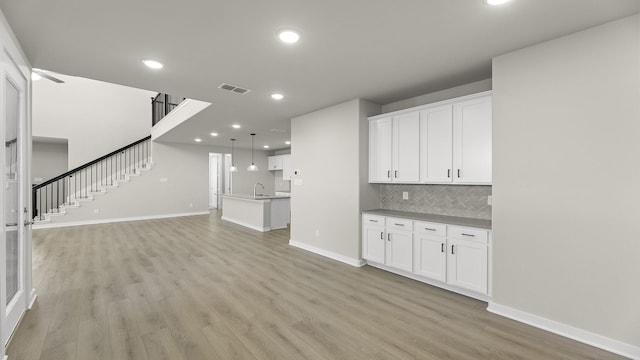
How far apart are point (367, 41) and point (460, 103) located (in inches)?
63.8

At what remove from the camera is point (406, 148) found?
13.3ft

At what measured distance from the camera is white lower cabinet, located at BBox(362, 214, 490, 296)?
10.3ft

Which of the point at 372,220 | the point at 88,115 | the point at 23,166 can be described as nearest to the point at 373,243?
the point at 372,220

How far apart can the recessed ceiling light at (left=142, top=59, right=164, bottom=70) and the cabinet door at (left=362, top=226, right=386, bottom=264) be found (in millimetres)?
3458

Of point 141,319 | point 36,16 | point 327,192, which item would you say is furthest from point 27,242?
point 327,192

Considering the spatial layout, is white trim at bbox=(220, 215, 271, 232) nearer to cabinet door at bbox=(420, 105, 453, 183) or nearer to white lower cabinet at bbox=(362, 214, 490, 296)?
white lower cabinet at bbox=(362, 214, 490, 296)

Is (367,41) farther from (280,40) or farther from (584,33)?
(584,33)

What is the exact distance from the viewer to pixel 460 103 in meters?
3.46

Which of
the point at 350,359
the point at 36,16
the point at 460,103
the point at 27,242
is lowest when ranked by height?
the point at 350,359

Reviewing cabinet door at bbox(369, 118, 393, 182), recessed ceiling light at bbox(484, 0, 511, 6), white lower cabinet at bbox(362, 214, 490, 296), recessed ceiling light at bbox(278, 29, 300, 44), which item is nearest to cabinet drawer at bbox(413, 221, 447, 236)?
white lower cabinet at bbox(362, 214, 490, 296)

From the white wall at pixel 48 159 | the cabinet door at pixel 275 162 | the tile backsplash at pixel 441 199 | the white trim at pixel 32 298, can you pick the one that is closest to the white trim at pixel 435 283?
the tile backsplash at pixel 441 199

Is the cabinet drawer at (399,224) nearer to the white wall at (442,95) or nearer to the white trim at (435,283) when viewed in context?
the white trim at (435,283)

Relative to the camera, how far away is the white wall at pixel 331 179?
442 centimetres

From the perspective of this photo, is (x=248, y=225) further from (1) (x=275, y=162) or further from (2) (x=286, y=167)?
(1) (x=275, y=162)
